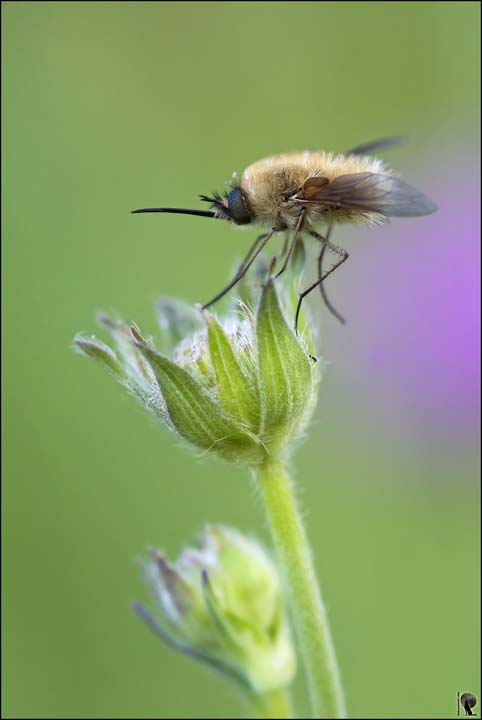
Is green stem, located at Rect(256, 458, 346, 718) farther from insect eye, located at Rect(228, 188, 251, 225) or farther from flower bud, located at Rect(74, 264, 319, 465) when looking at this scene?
insect eye, located at Rect(228, 188, 251, 225)

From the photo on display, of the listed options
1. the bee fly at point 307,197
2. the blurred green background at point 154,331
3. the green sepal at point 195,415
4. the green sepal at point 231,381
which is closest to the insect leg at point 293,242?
the bee fly at point 307,197

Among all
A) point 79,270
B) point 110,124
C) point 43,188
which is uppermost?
point 110,124

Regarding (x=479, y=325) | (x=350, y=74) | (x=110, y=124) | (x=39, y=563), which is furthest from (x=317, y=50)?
(x=39, y=563)

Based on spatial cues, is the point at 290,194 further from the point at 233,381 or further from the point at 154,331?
the point at 154,331

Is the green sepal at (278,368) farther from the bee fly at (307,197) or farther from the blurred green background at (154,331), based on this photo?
the blurred green background at (154,331)

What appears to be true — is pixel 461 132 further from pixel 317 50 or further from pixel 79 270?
pixel 79 270

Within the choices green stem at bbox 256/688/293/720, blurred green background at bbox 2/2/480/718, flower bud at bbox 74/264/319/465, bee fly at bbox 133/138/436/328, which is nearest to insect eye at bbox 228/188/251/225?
bee fly at bbox 133/138/436/328
